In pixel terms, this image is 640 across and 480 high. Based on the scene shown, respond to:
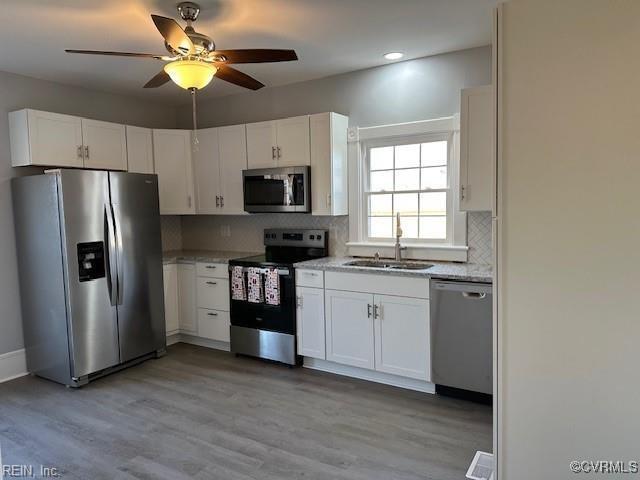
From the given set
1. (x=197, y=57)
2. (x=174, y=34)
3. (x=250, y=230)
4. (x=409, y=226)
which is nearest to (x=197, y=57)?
(x=197, y=57)

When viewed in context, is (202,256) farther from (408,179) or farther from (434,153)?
(434,153)

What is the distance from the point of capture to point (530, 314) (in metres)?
1.76

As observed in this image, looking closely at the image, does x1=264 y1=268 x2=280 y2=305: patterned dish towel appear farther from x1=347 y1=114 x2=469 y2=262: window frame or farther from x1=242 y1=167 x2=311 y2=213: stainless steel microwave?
x1=347 y1=114 x2=469 y2=262: window frame

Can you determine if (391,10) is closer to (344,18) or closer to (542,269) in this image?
(344,18)

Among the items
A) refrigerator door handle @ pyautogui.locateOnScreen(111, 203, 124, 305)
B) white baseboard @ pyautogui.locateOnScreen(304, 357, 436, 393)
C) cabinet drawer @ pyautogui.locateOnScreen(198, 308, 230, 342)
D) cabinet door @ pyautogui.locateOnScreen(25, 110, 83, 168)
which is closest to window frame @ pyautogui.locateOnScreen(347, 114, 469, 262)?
white baseboard @ pyautogui.locateOnScreen(304, 357, 436, 393)

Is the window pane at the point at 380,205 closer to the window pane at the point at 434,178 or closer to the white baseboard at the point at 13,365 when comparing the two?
the window pane at the point at 434,178

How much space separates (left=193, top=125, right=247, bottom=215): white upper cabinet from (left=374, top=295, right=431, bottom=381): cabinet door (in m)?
1.85

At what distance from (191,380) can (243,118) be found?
2642mm

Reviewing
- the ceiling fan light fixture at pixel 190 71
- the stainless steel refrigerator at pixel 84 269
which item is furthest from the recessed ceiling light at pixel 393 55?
the stainless steel refrigerator at pixel 84 269

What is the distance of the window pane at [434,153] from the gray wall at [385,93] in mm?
231

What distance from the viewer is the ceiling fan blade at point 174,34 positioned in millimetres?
1989

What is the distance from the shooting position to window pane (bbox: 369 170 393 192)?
13.0ft

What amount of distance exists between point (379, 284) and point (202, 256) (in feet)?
6.39

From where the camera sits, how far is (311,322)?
3.70 meters
